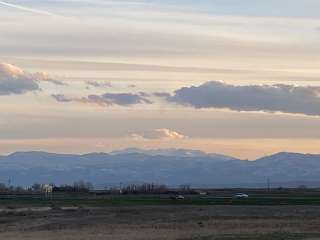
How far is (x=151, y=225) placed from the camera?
259 ft

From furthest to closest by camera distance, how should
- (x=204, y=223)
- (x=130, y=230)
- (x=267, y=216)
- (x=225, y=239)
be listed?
1. (x=267, y=216)
2. (x=204, y=223)
3. (x=130, y=230)
4. (x=225, y=239)

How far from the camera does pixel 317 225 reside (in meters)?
75.7

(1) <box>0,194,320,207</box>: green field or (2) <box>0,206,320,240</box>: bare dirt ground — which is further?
(1) <box>0,194,320,207</box>: green field

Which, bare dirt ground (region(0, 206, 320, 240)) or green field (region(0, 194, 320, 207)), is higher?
green field (region(0, 194, 320, 207))

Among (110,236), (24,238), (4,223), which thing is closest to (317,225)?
(110,236)

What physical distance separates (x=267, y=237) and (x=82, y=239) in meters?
12.5

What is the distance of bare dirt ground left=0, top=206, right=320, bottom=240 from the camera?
66.5 meters

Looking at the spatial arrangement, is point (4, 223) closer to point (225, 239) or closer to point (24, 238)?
point (24, 238)

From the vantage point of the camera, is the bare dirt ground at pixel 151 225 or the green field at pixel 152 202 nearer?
the bare dirt ground at pixel 151 225

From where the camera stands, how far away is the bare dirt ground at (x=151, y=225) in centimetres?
6650

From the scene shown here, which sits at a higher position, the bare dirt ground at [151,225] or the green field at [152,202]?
the green field at [152,202]

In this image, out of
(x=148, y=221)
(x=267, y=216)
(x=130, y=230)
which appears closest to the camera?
(x=130, y=230)

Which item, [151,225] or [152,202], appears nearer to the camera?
[151,225]

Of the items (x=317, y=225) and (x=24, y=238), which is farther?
(x=317, y=225)
